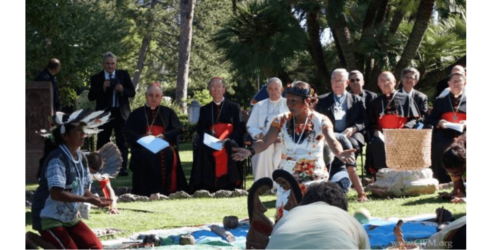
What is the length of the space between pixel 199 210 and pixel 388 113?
3.18m

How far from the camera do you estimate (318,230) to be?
4641mm

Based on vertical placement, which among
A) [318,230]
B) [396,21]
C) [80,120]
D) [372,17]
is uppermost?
[372,17]

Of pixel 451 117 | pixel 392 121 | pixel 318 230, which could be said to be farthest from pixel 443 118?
pixel 318 230

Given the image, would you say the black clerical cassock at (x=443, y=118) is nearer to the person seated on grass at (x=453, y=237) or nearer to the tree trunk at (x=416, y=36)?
the tree trunk at (x=416, y=36)

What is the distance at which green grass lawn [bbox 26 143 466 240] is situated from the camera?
9.02 m

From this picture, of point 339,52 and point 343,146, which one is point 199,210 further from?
point 339,52

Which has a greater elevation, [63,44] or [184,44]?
[184,44]

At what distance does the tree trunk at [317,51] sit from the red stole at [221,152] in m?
4.51

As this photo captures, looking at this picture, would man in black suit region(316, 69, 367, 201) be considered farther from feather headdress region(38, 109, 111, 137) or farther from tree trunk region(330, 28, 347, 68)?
feather headdress region(38, 109, 111, 137)

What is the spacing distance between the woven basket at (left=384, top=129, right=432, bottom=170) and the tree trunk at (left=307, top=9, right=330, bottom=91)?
5745 millimetres

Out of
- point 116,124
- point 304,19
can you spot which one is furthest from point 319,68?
point 116,124

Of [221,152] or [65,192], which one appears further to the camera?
[221,152]

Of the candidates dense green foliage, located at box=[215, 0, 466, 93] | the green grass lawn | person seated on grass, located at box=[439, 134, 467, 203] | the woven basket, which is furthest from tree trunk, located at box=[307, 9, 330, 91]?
person seated on grass, located at box=[439, 134, 467, 203]

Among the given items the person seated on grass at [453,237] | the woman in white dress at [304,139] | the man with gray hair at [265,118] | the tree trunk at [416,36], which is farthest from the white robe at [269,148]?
the person seated on grass at [453,237]
